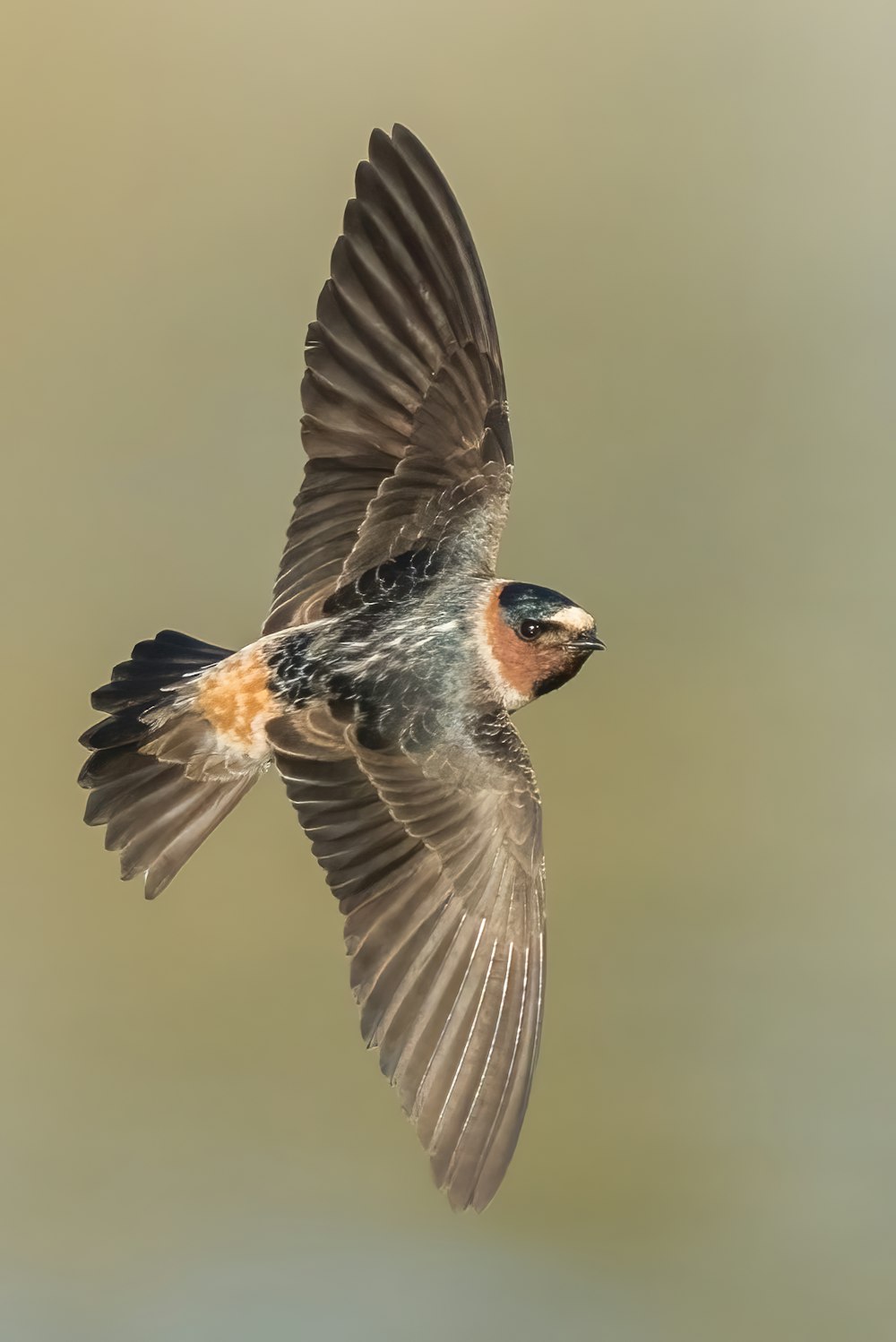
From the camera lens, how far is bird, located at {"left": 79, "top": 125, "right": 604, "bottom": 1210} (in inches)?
53.2

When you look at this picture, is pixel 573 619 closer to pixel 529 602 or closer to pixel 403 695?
pixel 529 602

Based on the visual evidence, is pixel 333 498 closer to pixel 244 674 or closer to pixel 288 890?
pixel 244 674

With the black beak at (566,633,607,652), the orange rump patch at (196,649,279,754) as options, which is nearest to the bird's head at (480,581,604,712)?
the black beak at (566,633,607,652)

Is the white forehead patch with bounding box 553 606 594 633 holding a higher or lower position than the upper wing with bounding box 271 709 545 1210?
higher

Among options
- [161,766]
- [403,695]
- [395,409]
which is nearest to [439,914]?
[403,695]

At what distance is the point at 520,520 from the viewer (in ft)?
7.15

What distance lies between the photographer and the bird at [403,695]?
135 centimetres

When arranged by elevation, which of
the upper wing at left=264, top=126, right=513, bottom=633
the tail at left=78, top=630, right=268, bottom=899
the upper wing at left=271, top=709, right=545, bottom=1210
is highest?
the upper wing at left=264, top=126, right=513, bottom=633

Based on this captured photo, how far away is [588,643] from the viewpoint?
1.39 meters

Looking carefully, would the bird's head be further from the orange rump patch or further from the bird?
the orange rump patch

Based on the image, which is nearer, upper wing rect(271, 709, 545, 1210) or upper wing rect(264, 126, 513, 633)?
upper wing rect(271, 709, 545, 1210)

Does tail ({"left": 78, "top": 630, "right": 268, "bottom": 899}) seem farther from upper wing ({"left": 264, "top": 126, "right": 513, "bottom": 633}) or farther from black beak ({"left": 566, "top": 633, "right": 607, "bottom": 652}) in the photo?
black beak ({"left": 566, "top": 633, "right": 607, "bottom": 652})

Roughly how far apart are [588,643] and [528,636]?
51mm

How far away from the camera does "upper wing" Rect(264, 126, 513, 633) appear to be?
1.47m
